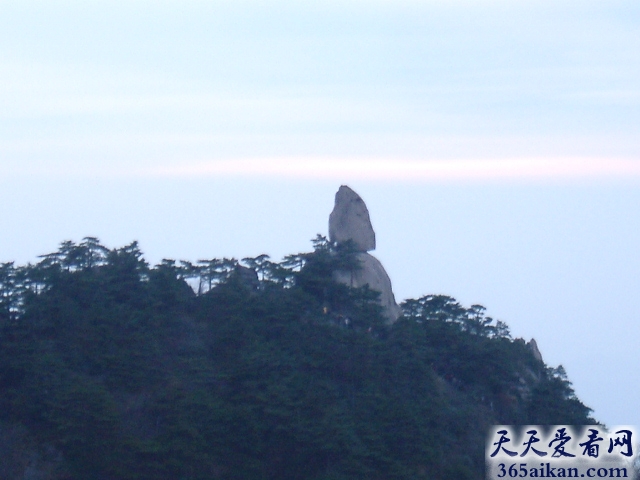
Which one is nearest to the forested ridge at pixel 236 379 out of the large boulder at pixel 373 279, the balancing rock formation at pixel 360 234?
the large boulder at pixel 373 279

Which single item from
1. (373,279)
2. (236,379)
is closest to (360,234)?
(373,279)

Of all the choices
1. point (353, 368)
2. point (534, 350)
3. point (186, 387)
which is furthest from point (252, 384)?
point (534, 350)

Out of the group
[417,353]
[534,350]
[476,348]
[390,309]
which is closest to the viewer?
[417,353]

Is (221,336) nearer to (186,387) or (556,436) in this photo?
(186,387)

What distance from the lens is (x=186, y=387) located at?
19.6 m

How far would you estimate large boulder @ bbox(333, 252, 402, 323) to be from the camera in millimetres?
27656

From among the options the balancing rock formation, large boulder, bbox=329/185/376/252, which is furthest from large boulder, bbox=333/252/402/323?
large boulder, bbox=329/185/376/252

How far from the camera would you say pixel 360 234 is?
29.6 metres

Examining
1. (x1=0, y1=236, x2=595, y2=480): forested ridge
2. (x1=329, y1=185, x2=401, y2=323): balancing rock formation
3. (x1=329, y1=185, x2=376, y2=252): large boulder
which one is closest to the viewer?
(x1=0, y1=236, x2=595, y2=480): forested ridge

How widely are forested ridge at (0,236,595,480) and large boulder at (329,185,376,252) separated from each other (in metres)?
1.86

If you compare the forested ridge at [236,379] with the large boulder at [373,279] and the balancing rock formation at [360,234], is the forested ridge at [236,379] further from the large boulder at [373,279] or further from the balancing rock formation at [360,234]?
the balancing rock formation at [360,234]

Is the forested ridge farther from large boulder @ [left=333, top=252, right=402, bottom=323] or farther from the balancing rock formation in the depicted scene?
the balancing rock formation

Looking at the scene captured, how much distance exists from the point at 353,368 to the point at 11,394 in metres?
8.74

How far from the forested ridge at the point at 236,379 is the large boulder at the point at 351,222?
1860 millimetres
